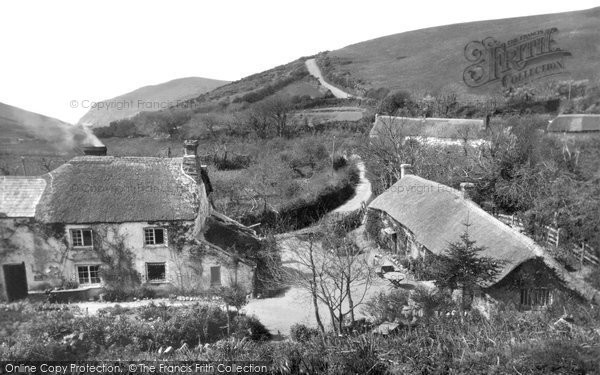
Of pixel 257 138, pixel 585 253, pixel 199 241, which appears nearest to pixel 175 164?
pixel 199 241

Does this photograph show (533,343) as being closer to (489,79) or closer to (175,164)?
(175,164)

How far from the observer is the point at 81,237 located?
2167cm

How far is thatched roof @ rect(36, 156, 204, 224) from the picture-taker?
21.6m

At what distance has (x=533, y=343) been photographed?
35.1 feet

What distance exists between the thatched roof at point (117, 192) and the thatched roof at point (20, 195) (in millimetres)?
340

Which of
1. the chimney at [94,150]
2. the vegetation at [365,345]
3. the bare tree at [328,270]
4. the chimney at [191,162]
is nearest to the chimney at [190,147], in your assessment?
the chimney at [191,162]

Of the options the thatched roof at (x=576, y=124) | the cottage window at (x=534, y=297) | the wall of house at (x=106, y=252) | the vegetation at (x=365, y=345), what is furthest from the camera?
the thatched roof at (x=576, y=124)

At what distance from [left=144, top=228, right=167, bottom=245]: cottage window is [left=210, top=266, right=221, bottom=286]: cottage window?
2662 millimetres

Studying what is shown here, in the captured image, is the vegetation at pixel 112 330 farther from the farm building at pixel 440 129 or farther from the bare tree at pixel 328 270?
the farm building at pixel 440 129

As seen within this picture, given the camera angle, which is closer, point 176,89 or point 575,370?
point 575,370

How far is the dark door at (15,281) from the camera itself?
2120 cm

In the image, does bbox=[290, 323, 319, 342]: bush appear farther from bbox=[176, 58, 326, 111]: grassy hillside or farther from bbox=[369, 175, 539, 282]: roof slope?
bbox=[176, 58, 326, 111]: grassy hillside

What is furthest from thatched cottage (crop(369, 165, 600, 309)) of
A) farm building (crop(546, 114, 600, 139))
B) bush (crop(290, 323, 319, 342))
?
farm building (crop(546, 114, 600, 139))

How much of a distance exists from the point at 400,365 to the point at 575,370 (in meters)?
3.59
